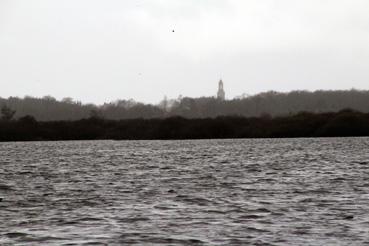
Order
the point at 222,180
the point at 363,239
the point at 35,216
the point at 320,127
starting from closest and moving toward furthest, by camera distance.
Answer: the point at 363,239
the point at 35,216
the point at 222,180
the point at 320,127

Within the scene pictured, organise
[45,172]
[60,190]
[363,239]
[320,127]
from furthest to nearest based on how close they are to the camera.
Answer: [320,127], [45,172], [60,190], [363,239]

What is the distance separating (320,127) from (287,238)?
7081 inches

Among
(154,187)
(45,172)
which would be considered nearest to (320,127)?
(45,172)

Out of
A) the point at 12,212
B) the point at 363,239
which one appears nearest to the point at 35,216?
the point at 12,212

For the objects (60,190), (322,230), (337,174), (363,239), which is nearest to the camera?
Answer: (363,239)

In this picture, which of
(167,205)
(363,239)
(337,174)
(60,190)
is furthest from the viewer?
(337,174)

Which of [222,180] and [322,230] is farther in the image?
[222,180]

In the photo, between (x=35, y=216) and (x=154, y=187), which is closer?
(x=35, y=216)

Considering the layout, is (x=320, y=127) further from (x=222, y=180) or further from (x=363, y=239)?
(x=363, y=239)

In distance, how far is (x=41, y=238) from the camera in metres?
23.9

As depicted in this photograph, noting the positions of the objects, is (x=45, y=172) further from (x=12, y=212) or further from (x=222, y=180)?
(x=12, y=212)

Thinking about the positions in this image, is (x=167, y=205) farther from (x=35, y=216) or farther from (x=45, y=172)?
(x=45, y=172)

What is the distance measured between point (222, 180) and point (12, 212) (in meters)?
19.9

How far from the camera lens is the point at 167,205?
109ft
